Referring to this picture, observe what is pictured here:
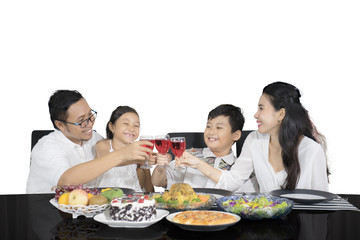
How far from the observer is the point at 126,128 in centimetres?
369

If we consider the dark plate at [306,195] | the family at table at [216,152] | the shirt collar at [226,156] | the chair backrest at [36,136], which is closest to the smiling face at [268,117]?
the family at table at [216,152]

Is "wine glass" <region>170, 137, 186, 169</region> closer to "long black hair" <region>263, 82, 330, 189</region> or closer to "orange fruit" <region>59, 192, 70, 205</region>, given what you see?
"orange fruit" <region>59, 192, 70, 205</region>

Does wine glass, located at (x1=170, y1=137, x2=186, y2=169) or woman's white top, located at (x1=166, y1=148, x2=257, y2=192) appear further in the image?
woman's white top, located at (x1=166, y1=148, x2=257, y2=192)

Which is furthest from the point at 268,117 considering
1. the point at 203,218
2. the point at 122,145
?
the point at 203,218

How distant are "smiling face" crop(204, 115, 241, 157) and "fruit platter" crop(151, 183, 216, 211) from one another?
1.36 m

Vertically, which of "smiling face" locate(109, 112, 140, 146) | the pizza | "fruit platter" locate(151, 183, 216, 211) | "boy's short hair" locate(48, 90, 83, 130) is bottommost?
the pizza

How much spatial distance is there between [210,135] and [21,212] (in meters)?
1.80

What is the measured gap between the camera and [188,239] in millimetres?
1767

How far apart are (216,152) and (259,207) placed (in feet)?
5.67

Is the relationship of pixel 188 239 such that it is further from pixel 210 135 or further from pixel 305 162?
pixel 210 135

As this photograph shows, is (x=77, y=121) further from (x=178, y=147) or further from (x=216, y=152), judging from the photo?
(x=216, y=152)

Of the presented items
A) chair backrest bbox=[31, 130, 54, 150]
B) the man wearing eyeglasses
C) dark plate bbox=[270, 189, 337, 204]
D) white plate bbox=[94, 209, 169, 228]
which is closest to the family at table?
the man wearing eyeglasses

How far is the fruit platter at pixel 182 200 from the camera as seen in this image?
84.7 inches

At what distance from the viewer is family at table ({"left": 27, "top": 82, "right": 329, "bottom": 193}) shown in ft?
10.1
